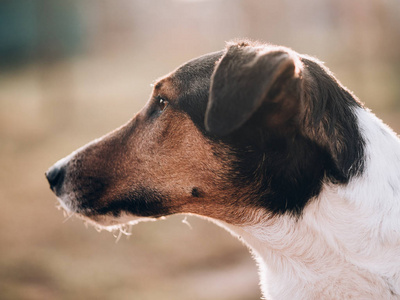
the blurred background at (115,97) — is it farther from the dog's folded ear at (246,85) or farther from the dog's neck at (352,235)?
the dog's folded ear at (246,85)

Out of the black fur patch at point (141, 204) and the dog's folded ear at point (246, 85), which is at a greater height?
the dog's folded ear at point (246, 85)

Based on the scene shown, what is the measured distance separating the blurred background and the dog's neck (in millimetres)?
2515

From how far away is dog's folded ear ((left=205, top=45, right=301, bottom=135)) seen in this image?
204cm

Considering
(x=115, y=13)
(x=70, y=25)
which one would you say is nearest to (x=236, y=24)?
(x=115, y=13)

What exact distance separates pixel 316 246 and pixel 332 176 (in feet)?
1.23

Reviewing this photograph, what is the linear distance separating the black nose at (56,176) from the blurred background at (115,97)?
2384 millimetres

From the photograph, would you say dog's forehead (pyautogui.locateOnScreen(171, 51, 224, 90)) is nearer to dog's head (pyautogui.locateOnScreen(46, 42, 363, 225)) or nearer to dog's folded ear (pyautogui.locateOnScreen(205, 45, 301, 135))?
dog's head (pyautogui.locateOnScreen(46, 42, 363, 225))

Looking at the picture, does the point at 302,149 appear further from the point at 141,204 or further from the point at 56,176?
the point at 56,176

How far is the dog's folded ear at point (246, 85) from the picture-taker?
6.69ft

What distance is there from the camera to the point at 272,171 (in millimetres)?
2410

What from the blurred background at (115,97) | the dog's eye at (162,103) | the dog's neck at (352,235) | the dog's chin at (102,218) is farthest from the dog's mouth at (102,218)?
the blurred background at (115,97)

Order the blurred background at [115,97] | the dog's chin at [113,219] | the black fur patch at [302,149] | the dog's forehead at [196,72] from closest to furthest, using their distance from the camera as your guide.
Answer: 1. the black fur patch at [302,149]
2. the dog's forehead at [196,72]
3. the dog's chin at [113,219]
4. the blurred background at [115,97]

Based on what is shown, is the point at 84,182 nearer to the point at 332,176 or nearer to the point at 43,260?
the point at 332,176

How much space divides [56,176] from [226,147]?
115 cm
